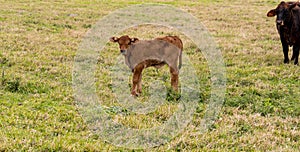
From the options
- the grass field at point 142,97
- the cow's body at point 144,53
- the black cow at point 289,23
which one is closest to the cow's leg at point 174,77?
the cow's body at point 144,53

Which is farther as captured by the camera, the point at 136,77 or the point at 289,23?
the point at 289,23

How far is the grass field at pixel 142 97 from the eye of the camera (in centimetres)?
609

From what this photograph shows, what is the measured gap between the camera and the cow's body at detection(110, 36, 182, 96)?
7.95 meters

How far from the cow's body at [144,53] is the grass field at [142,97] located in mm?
751

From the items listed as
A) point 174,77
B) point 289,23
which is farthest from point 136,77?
point 289,23

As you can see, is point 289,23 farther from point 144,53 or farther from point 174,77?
point 144,53

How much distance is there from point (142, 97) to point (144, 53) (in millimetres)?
852

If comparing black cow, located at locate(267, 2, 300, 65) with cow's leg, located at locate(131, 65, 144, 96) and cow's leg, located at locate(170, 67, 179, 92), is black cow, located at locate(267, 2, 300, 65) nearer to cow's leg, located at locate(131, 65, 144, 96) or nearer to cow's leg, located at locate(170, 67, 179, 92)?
cow's leg, located at locate(170, 67, 179, 92)

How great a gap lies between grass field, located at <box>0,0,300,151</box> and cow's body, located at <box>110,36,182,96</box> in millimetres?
751

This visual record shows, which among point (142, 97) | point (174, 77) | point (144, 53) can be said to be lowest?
point (142, 97)

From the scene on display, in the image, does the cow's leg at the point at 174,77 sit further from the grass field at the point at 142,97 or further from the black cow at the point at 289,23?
the black cow at the point at 289,23

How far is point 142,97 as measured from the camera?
8125 mm

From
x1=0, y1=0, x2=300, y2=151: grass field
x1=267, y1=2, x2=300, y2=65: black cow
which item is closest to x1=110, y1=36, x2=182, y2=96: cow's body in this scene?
x1=0, y1=0, x2=300, y2=151: grass field

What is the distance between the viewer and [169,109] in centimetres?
730
